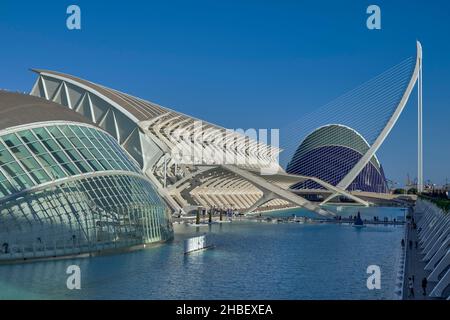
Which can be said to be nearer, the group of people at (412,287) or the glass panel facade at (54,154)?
the group of people at (412,287)

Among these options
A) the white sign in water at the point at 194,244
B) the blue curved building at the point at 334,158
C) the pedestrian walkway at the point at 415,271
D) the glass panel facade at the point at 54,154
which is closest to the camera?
the pedestrian walkway at the point at 415,271

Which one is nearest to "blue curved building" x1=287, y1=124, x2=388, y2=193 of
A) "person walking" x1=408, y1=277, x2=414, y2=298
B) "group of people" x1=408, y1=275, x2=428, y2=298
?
"person walking" x1=408, y1=277, x2=414, y2=298

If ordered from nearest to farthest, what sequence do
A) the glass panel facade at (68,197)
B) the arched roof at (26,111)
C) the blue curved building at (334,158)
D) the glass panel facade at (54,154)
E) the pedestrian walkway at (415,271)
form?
the pedestrian walkway at (415,271), the glass panel facade at (68,197), the glass panel facade at (54,154), the arched roof at (26,111), the blue curved building at (334,158)

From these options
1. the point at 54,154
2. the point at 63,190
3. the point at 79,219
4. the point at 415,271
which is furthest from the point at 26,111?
the point at 415,271

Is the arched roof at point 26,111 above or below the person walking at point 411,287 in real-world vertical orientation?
above

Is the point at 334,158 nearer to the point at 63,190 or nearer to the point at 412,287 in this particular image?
the point at 63,190

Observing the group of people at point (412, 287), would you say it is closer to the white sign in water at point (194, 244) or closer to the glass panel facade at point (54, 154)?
the white sign in water at point (194, 244)

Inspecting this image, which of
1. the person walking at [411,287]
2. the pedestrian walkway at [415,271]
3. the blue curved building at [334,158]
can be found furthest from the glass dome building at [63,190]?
the blue curved building at [334,158]
